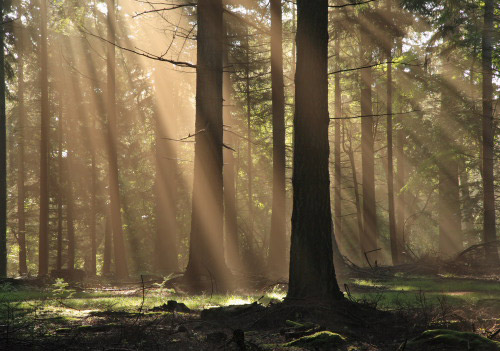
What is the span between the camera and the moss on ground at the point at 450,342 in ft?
17.4

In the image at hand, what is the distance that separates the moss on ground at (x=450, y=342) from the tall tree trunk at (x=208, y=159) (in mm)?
7875

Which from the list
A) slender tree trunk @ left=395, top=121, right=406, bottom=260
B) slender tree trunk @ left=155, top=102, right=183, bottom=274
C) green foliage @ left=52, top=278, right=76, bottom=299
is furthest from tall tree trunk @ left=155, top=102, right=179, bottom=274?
green foliage @ left=52, top=278, right=76, bottom=299

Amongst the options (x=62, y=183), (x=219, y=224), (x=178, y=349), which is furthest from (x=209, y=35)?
(x=62, y=183)

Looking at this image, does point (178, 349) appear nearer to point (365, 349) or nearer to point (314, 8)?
point (365, 349)

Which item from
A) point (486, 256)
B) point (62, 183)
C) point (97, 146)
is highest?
point (97, 146)

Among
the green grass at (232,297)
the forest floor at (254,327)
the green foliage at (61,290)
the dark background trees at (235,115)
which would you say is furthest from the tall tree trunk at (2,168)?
the forest floor at (254,327)

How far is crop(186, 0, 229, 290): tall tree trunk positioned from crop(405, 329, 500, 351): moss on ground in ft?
25.8

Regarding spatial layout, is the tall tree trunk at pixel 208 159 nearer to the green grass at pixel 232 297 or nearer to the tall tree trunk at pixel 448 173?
the green grass at pixel 232 297

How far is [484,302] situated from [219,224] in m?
6.64

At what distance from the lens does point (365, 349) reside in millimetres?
5699

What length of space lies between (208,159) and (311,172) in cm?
551

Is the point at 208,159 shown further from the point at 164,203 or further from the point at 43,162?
the point at 164,203

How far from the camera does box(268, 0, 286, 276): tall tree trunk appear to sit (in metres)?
19.0

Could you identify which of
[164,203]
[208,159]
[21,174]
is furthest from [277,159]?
[21,174]
